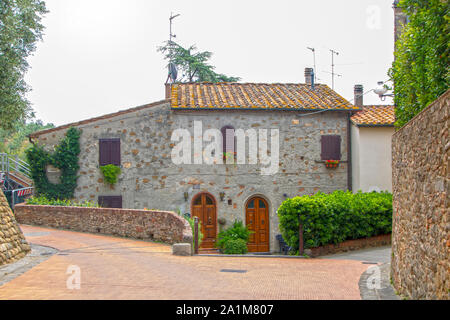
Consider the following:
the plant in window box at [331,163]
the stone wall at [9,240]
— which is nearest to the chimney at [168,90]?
the plant in window box at [331,163]

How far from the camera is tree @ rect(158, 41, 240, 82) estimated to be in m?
31.8

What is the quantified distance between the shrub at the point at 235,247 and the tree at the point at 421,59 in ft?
31.8

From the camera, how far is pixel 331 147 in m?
18.8

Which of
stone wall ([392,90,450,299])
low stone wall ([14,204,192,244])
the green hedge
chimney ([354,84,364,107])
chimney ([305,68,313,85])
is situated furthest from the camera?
chimney ([305,68,313,85])

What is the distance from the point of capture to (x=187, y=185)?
60.2 feet

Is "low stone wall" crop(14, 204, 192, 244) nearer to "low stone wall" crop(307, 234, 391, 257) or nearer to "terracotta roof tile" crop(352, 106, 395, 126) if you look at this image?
"low stone wall" crop(307, 234, 391, 257)

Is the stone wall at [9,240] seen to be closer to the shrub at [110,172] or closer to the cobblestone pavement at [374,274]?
the shrub at [110,172]

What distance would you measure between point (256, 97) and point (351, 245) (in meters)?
7.63

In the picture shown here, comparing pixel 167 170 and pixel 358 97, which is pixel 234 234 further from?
pixel 358 97

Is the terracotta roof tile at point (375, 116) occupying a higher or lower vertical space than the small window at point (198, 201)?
higher

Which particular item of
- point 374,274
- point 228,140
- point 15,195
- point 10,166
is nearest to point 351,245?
point 374,274

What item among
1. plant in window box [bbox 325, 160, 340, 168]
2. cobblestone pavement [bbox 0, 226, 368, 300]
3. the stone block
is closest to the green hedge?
cobblestone pavement [bbox 0, 226, 368, 300]

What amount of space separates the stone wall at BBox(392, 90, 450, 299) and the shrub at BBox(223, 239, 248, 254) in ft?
31.0

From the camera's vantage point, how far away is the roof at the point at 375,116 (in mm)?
17859
